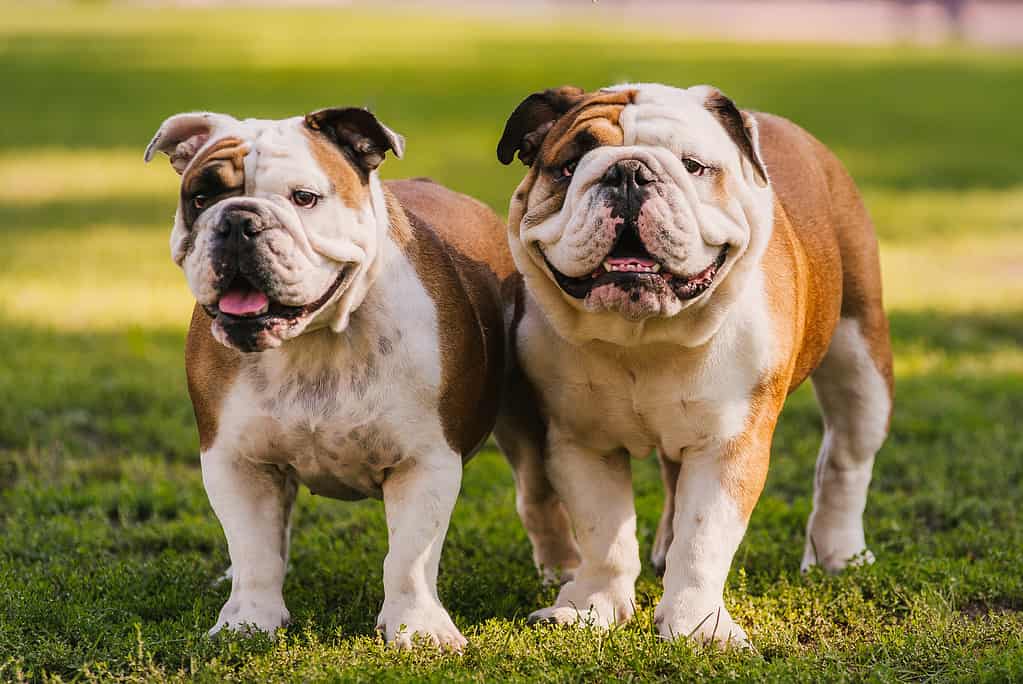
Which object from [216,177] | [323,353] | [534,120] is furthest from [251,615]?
[534,120]

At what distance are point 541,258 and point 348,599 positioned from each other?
1.85m

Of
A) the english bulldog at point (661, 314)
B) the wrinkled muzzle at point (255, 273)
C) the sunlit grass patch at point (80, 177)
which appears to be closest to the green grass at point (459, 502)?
the sunlit grass patch at point (80, 177)

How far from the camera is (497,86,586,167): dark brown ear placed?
555 centimetres

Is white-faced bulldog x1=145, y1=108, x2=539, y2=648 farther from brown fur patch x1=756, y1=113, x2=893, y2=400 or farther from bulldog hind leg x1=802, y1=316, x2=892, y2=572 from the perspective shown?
bulldog hind leg x1=802, y1=316, x2=892, y2=572

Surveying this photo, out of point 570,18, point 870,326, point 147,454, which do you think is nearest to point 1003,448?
point 870,326

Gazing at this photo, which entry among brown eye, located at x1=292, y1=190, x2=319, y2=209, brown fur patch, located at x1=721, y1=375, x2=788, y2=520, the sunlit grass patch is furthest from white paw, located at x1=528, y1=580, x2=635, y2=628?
the sunlit grass patch

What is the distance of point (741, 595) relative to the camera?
620 cm

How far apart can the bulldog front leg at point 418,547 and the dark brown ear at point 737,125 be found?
1.58 metres

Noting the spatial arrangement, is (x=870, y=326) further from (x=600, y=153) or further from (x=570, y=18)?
(x=570, y=18)

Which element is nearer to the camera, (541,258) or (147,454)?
(541,258)

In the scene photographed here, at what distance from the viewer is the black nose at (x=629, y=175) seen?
4.97 metres

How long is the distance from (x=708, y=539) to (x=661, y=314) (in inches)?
36.9

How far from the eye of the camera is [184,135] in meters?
5.41

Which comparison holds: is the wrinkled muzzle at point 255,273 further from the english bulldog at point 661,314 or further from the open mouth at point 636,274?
the open mouth at point 636,274
